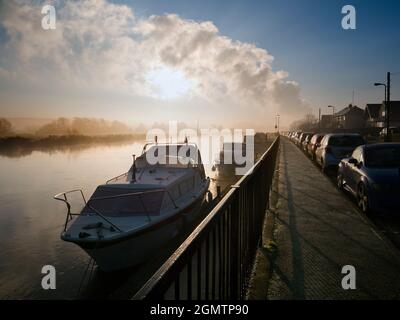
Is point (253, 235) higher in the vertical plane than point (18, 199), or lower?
higher

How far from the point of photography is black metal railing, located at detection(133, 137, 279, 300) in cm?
164

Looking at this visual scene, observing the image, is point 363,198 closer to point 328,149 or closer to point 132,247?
point 132,247

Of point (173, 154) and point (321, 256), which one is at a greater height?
point (173, 154)

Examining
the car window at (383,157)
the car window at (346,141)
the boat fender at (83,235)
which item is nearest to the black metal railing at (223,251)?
the car window at (383,157)

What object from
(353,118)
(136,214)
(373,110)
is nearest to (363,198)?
(136,214)

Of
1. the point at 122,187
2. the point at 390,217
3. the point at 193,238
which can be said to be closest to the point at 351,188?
the point at 390,217

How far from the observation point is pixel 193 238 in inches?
77.5

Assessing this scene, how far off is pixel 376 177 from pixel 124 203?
7.07m

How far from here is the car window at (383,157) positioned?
24.9 feet

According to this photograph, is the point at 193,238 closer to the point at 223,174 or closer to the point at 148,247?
the point at 148,247

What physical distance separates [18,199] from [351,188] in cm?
2167

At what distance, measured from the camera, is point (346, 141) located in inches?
542

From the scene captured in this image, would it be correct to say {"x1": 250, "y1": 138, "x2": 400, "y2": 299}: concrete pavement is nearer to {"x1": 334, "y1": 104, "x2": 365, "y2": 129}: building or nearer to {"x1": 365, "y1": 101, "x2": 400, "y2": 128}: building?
{"x1": 365, "y1": 101, "x2": 400, "y2": 128}: building
